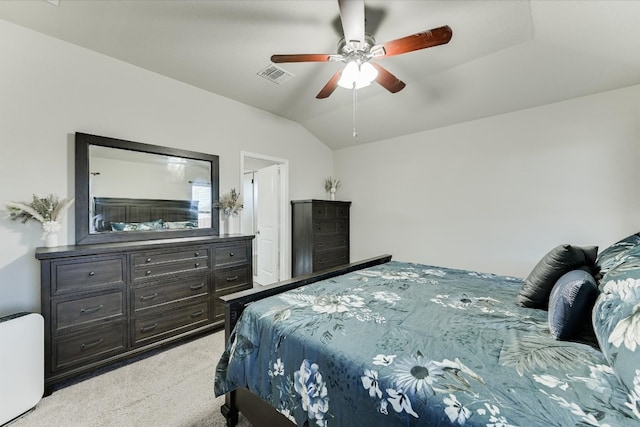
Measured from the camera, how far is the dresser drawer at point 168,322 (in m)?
2.36

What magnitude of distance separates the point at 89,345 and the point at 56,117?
6.56 feet

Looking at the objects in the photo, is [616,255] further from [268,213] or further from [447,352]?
[268,213]

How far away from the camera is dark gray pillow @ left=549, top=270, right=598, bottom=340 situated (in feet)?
3.81

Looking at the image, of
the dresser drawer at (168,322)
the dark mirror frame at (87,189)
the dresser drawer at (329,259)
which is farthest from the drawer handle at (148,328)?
the dresser drawer at (329,259)

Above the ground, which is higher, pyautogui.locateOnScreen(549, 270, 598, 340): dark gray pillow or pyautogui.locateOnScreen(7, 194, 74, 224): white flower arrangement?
pyautogui.locateOnScreen(7, 194, 74, 224): white flower arrangement

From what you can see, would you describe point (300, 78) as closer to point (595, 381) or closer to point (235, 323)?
point (235, 323)

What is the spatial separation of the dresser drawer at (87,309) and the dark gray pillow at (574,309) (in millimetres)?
3035

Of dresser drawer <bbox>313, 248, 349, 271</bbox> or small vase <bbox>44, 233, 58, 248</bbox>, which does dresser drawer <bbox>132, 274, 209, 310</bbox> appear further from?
dresser drawer <bbox>313, 248, 349, 271</bbox>

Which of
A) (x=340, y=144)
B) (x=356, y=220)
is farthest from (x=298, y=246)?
(x=340, y=144)

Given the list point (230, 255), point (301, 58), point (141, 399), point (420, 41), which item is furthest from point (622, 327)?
point (230, 255)

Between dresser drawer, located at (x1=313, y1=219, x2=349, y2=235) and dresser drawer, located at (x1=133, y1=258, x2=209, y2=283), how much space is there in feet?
5.98

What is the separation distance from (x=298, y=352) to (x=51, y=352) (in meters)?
2.10

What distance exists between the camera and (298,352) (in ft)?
3.88

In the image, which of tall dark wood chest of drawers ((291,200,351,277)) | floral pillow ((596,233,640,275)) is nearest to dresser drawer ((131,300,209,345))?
tall dark wood chest of drawers ((291,200,351,277))
